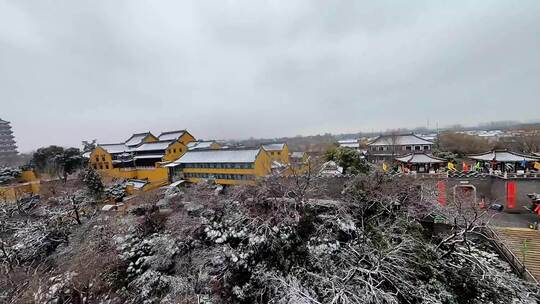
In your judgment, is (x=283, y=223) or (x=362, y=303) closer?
Result: (x=362, y=303)

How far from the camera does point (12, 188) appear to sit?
21281 millimetres

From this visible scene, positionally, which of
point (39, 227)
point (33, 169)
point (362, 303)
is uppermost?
point (33, 169)

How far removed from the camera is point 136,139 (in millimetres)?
34938

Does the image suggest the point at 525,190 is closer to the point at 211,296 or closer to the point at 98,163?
the point at 211,296

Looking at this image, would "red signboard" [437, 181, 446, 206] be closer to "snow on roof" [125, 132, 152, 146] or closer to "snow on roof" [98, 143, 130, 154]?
"snow on roof" [98, 143, 130, 154]

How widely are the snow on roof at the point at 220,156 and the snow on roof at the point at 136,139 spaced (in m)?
12.7

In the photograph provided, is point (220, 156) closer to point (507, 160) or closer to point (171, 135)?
point (171, 135)

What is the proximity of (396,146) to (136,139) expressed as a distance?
39.8 metres

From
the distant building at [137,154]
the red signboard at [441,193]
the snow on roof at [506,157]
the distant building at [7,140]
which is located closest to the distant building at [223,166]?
the distant building at [137,154]

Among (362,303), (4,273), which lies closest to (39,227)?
(4,273)

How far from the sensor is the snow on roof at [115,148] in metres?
30.3

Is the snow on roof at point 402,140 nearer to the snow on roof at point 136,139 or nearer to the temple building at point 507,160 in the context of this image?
the temple building at point 507,160

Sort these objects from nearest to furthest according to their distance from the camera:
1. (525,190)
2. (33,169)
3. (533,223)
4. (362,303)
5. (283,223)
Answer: (362,303) < (283,223) < (533,223) < (525,190) < (33,169)

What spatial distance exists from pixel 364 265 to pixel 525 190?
1444 cm
